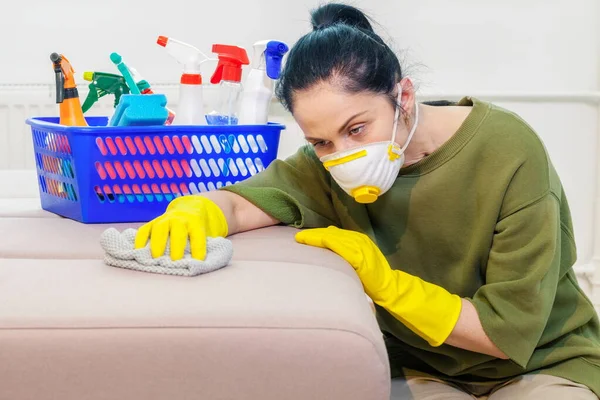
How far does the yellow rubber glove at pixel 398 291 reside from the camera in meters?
0.96

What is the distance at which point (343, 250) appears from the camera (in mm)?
960

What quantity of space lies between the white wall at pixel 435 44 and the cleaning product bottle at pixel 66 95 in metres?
0.79

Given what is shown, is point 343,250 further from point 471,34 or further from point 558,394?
point 471,34

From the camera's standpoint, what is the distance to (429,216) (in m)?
1.10

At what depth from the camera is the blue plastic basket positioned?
3.82 feet

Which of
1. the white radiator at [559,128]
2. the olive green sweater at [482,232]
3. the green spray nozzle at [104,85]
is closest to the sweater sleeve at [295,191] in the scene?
the olive green sweater at [482,232]

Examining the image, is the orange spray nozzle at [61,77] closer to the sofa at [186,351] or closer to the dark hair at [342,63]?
the dark hair at [342,63]

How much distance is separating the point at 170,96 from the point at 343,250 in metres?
1.20

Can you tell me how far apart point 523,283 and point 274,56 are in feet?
1.87

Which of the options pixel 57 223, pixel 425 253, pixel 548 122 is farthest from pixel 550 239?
pixel 548 122

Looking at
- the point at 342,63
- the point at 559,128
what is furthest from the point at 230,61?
the point at 559,128

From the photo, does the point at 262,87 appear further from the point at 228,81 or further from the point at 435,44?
the point at 435,44

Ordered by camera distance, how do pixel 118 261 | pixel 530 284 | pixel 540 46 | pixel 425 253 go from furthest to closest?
1. pixel 540 46
2. pixel 425 253
3. pixel 530 284
4. pixel 118 261

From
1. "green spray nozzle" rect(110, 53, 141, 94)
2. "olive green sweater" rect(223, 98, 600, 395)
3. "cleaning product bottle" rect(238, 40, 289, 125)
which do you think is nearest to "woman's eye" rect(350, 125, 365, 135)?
"olive green sweater" rect(223, 98, 600, 395)
